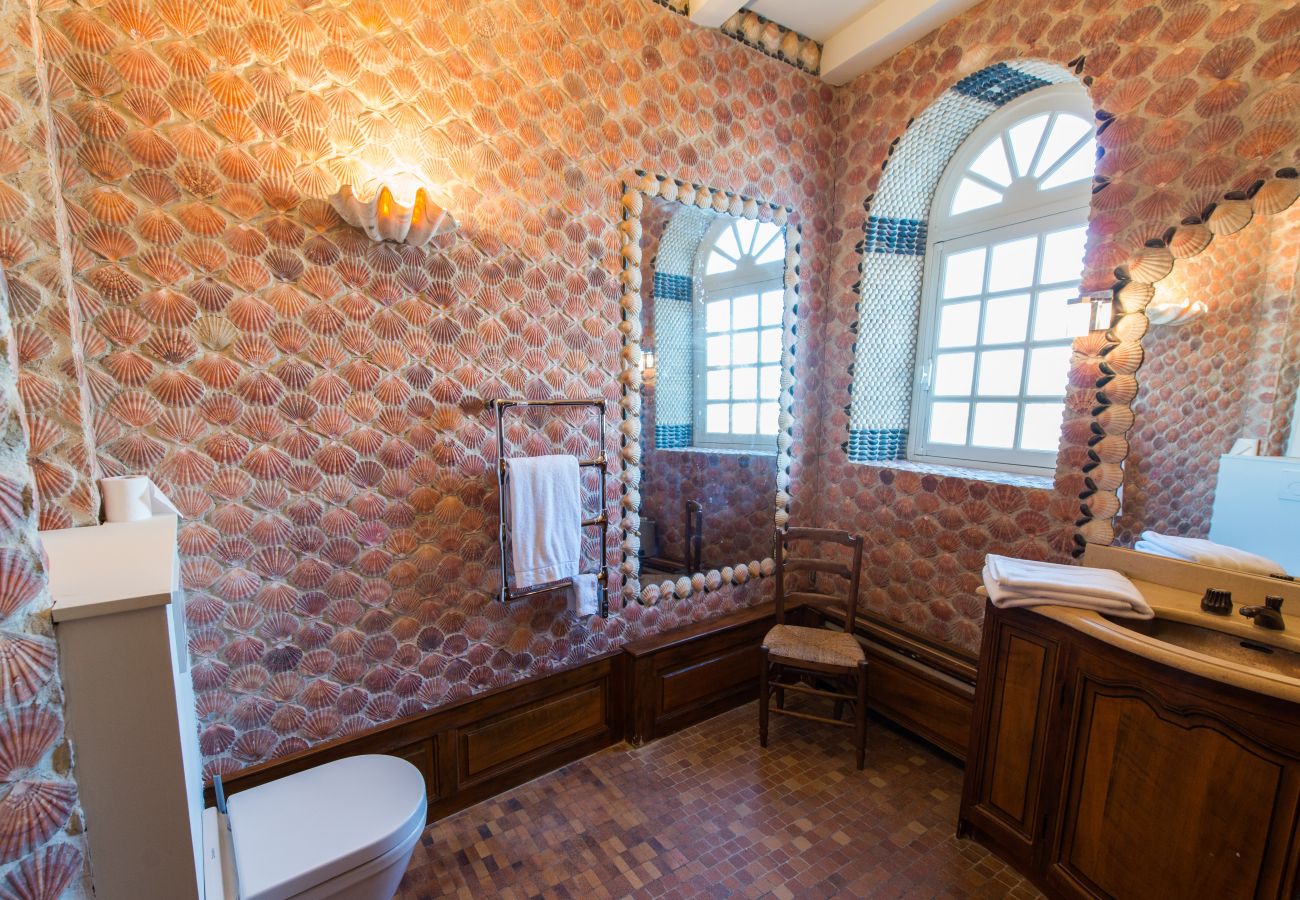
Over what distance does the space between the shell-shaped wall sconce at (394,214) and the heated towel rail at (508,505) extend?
0.57m

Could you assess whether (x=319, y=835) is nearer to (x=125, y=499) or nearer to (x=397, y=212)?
(x=125, y=499)

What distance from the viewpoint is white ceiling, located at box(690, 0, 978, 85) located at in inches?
82.0

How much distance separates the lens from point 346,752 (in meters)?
1.71

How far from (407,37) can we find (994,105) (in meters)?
2.35

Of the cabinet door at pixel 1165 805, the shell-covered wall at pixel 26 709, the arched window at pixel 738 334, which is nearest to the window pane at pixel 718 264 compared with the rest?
the arched window at pixel 738 334

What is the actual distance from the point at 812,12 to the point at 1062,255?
1.46m

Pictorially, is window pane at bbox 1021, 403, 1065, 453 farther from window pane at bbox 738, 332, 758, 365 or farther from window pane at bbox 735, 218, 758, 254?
window pane at bbox 735, 218, 758, 254

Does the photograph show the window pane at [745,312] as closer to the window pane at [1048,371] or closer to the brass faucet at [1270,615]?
the window pane at [1048,371]

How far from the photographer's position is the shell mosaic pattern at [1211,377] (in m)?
1.51

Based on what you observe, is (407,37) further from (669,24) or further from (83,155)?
(669,24)

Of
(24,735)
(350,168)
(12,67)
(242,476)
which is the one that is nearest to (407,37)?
(350,168)

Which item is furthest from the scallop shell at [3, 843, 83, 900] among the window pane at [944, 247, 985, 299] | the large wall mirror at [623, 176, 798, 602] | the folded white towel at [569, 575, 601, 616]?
the window pane at [944, 247, 985, 299]

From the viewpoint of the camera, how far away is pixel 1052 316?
219 cm

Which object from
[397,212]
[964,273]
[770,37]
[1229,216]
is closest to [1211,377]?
[1229,216]
